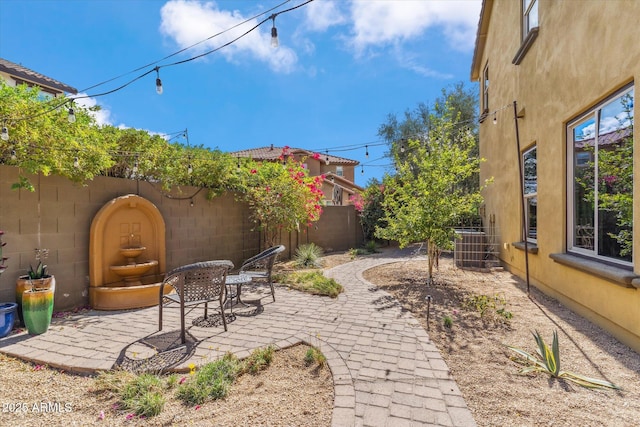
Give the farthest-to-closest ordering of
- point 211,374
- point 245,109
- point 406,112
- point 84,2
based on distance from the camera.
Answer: point 406,112
point 245,109
point 84,2
point 211,374

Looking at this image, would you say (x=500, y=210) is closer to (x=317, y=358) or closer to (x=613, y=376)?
(x=613, y=376)

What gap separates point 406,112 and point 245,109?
30.0 feet

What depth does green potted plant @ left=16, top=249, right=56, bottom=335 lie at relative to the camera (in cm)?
383

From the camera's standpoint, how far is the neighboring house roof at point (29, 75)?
1032 centimetres

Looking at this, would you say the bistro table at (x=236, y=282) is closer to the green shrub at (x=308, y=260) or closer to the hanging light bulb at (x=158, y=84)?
the hanging light bulb at (x=158, y=84)

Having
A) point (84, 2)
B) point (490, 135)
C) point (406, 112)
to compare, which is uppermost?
point (406, 112)

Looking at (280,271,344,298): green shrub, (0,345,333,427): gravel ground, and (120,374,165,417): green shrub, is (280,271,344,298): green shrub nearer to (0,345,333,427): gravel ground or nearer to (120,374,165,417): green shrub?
(0,345,333,427): gravel ground

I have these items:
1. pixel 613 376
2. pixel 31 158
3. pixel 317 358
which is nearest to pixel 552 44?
pixel 613 376

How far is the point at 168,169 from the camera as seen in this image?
607cm

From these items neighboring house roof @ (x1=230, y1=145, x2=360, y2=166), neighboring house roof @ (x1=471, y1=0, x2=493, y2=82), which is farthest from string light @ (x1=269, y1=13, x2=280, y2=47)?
neighboring house roof @ (x1=230, y1=145, x2=360, y2=166)

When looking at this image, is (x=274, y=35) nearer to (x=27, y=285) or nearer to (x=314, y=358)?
(x=314, y=358)

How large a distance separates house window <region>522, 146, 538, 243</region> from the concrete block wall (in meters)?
6.78

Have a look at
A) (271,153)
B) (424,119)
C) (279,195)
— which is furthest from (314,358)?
(271,153)

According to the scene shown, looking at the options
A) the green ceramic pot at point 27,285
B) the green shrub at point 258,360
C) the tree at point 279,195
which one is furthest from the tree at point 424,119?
the green ceramic pot at point 27,285
